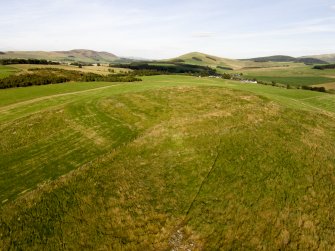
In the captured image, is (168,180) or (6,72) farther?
(6,72)

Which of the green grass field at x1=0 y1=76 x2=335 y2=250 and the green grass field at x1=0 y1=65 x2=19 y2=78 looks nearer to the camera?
the green grass field at x1=0 y1=76 x2=335 y2=250

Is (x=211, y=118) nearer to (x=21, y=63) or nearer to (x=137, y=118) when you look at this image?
(x=137, y=118)

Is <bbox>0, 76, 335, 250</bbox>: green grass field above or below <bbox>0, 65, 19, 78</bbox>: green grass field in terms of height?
below

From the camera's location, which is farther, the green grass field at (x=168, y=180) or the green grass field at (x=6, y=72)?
the green grass field at (x=6, y=72)

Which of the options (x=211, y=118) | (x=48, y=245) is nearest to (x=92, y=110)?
(x=211, y=118)

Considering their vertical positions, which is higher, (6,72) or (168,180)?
(6,72)

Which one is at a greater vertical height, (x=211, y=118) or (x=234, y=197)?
(x=211, y=118)

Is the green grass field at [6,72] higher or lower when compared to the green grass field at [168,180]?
higher

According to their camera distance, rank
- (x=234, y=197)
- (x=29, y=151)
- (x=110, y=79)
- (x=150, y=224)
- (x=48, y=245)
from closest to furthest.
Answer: (x=48, y=245) < (x=150, y=224) < (x=234, y=197) < (x=29, y=151) < (x=110, y=79)
